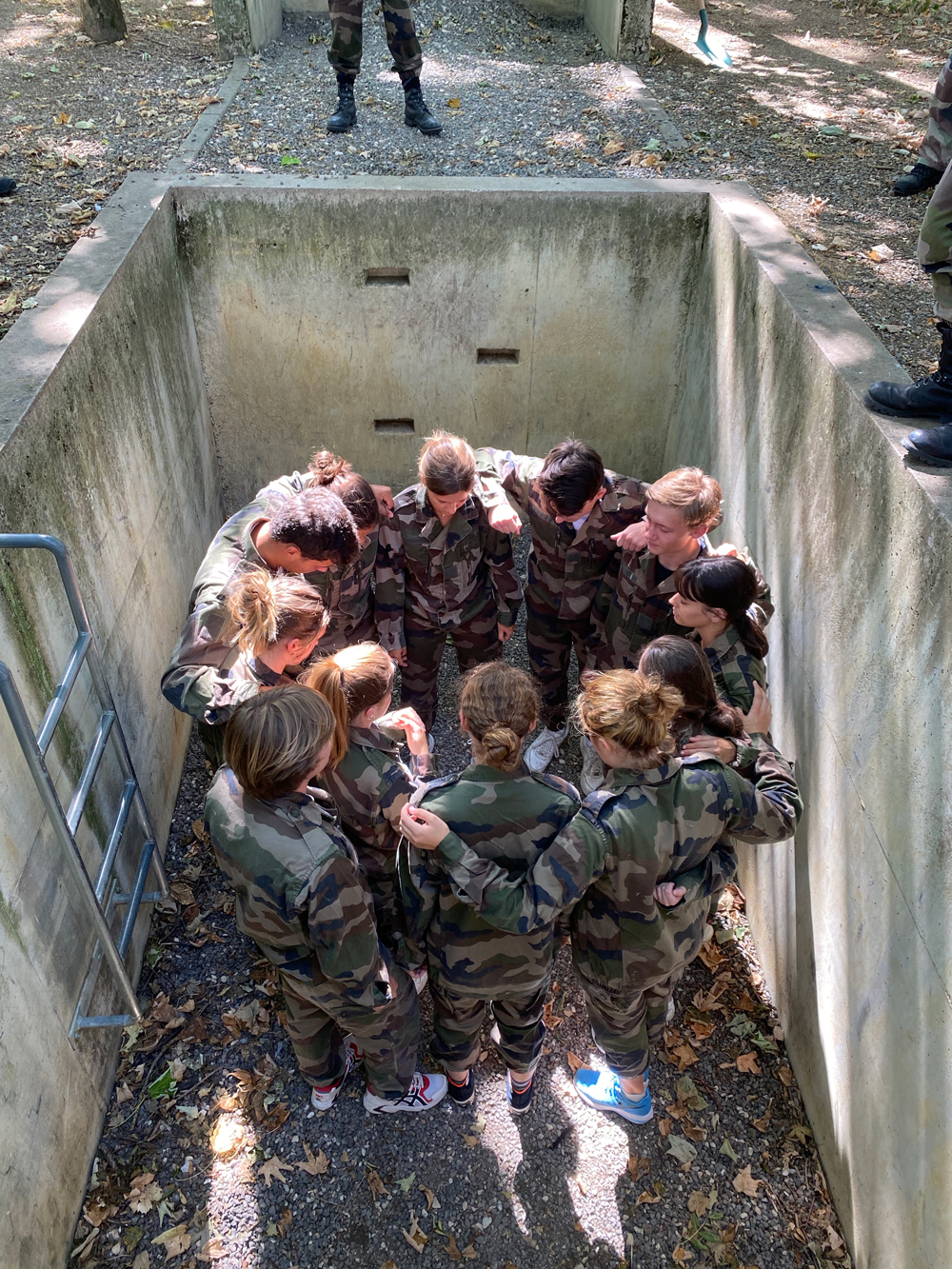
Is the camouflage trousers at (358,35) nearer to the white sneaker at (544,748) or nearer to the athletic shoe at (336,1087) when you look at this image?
the white sneaker at (544,748)

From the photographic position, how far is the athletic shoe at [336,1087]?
132 inches

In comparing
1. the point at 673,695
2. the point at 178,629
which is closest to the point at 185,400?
the point at 178,629

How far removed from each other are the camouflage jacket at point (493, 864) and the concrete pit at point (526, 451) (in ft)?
3.67

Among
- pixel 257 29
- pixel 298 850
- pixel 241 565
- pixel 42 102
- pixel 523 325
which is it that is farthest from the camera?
pixel 257 29

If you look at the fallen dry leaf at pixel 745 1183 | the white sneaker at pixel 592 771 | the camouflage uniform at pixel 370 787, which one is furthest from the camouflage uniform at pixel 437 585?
the fallen dry leaf at pixel 745 1183

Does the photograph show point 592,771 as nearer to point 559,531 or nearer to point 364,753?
point 559,531

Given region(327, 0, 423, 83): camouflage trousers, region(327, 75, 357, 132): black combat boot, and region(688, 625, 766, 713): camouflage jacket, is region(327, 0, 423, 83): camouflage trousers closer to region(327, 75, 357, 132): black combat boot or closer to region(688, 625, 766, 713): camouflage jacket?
region(327, 75, 357, 132): black combat boot

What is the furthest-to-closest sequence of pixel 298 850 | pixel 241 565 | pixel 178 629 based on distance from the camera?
pixel 178 629
pixel 241 565
pixel 298 850

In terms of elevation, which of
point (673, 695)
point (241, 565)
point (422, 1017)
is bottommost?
point (422, 1017)

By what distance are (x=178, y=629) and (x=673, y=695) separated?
3.43 meters

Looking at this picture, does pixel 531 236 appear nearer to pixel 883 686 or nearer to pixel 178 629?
pixel 178 629

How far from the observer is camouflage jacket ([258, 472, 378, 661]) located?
4.05 metres

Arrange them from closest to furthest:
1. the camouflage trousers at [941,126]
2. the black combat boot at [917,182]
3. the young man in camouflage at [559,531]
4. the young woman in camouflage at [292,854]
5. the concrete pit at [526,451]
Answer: the young woman in camouflage at [292,854], the concrete pit at [526,451], the young man in camouflage at [559,531], the camouflage trousers at [941,126], the black combat boot at [917,182]

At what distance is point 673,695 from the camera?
269cm
